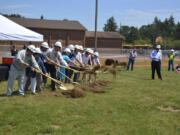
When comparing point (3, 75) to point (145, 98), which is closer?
point (145, 98)

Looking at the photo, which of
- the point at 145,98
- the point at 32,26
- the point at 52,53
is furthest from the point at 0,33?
the point at 32,26

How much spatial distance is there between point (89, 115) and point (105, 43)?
55.0 m

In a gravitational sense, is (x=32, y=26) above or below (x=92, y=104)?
above

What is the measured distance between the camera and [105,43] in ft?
197

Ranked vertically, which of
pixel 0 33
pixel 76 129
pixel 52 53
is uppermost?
pixel 0 33

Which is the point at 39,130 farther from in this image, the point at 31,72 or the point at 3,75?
the point at 3,75

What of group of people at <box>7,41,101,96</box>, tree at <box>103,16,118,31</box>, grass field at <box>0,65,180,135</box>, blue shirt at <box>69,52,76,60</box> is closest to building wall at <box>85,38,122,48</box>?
tree at <box>103,16,118,31</box>

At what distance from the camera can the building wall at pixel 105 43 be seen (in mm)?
58406

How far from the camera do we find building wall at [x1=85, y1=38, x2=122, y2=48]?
58.4m

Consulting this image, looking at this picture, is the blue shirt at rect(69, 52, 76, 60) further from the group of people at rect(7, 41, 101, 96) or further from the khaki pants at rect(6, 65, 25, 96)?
the khaki pants at rect(6, 65, 25, 96)

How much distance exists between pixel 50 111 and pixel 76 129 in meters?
1.37

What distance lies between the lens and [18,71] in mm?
6922

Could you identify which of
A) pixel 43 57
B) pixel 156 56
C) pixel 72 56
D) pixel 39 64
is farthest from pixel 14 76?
pixel 156 56

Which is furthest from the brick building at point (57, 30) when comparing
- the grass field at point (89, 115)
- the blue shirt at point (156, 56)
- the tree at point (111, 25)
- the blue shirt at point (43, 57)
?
the grass field at point (89, 115)
